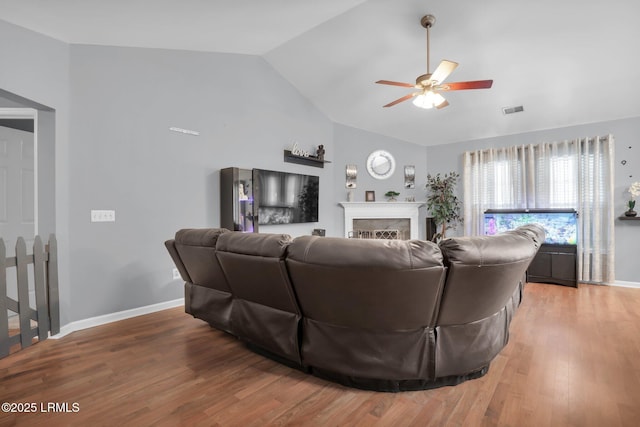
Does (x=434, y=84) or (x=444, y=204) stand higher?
(x=434, y=84)

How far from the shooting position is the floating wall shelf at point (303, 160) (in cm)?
477

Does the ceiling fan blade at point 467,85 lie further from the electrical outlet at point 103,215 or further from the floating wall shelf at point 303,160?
the electrical outlet at point 103,215

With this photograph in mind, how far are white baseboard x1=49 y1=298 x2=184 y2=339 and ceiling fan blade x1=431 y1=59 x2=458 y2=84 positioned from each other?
148 inches

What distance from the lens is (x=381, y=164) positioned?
6.22 meters

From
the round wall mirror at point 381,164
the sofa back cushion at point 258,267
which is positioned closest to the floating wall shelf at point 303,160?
the round wall mirror at point 381,164

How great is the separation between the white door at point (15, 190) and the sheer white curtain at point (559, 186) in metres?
6.58

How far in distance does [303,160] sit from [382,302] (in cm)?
382

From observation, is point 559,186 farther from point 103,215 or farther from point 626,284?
point 103,215

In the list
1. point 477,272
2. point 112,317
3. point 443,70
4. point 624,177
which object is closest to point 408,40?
point 443,70

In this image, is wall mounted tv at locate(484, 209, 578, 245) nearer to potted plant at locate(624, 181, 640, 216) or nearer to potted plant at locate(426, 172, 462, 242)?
potted plant at locate(624, 181, 640, 216)

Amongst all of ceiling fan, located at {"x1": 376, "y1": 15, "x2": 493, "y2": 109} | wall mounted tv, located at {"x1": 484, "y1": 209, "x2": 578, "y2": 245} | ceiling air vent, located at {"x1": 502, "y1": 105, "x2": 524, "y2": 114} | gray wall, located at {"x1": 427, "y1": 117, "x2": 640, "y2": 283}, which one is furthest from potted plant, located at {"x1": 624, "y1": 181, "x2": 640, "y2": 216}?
ceiling fan, located at {"x1": 376, "y1": 15, "x2": 493, "y2": 109}

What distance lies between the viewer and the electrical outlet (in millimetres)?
2947

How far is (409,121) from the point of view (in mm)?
5535

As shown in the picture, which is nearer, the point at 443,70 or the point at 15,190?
the point at 443,70
